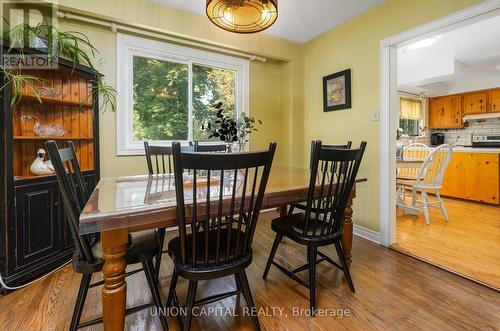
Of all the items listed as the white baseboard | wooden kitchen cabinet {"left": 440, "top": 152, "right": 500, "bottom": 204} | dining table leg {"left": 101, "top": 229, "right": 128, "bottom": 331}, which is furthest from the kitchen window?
dining table leg {"left": 101, "top": 229, "right": 128, "bottom": 331}

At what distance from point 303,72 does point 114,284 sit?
11.4ft

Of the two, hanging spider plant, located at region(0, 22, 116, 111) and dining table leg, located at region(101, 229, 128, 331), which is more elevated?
hanging spider plant, located at region(0, 22, 116, 111)

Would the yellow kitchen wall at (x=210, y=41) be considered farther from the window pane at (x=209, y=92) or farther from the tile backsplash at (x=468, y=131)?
the tile backsplash at (x=468, y=131)

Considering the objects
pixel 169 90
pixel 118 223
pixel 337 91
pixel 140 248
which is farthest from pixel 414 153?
pixel 118 223

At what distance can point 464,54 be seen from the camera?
152 inches

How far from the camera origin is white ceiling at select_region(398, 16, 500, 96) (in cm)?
329

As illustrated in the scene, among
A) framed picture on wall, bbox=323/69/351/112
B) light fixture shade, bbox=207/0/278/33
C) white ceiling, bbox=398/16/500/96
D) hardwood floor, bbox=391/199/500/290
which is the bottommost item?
hardwood floor, bbox=391/199/500/290

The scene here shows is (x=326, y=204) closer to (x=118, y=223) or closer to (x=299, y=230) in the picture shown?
(x=299, y=230)

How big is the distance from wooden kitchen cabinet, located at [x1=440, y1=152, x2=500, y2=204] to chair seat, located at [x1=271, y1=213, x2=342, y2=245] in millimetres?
3935

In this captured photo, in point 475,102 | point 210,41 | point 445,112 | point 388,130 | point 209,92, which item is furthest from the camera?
point 445,112

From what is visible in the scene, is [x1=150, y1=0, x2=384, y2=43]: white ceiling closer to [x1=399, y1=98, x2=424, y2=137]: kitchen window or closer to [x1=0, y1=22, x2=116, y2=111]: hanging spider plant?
[x1=0, y1=22, x2=116, y2=111]: hanging spider plant

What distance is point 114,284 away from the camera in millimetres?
1073

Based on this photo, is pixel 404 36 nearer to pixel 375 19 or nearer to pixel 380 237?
pixel 375 19

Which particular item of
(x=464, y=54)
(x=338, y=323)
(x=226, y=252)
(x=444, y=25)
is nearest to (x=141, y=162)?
(x=226, y=252)
